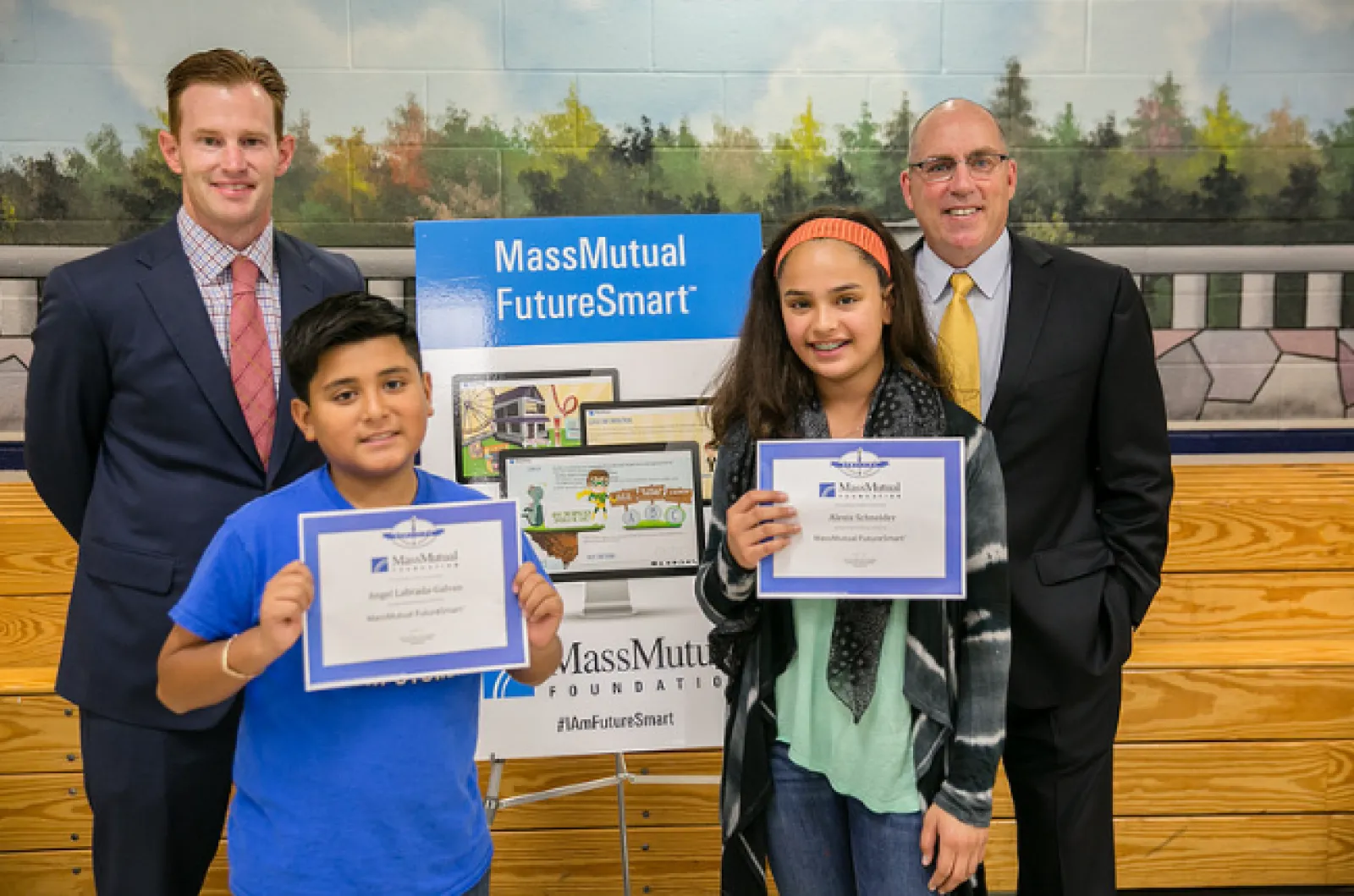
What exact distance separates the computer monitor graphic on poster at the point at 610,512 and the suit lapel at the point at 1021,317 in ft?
2.31

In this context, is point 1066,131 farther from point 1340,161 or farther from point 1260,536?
point 1260,536

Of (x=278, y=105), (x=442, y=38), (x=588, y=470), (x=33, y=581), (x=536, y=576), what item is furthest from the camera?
(x=442, y=38)

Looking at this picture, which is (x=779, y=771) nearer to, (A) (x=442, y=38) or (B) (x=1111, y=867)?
(B) (x=1111, y=867)

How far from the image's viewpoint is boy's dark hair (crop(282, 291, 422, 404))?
4.45 ft

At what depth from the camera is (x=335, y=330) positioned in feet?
4.43

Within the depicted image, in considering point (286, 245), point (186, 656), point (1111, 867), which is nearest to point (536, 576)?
point (186, 656)

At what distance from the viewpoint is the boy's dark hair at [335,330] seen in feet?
4.45

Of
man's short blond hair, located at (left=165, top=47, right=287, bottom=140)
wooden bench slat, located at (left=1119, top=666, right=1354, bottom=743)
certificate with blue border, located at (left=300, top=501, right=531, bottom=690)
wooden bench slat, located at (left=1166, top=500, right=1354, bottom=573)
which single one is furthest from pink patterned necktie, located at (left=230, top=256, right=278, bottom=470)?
wooden bench slat, located at (left=1166, top=500, right=1354, bottom=573)

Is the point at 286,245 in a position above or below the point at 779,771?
above

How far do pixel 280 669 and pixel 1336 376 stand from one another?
360 cm

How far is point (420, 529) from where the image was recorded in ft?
4.38

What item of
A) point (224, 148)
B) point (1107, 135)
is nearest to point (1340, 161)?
point (1107, 135)

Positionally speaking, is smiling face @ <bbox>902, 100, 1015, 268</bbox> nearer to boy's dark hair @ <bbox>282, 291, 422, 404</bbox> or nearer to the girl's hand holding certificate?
the girl's hand holding certificate

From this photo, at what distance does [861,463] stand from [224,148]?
4.10 feet
